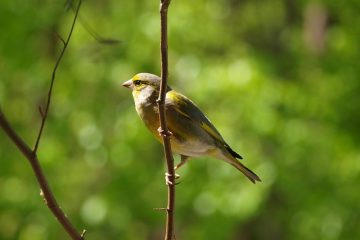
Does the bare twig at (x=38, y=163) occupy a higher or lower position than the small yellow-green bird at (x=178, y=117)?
lower

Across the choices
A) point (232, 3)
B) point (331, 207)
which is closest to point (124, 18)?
point (331, 207)

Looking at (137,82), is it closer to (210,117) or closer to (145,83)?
(145,83)

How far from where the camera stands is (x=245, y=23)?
53.6ft

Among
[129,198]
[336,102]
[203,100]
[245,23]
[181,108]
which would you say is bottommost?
[129,198]

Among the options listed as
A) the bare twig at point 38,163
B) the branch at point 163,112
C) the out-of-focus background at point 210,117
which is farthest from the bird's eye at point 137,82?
the out-of-focus background at point 210,117

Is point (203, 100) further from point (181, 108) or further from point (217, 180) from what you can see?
point (181, 108)

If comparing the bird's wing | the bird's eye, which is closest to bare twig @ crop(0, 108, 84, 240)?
the bird's wing

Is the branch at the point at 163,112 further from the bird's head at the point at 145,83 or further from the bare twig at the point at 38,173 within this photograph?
the bird's head at the point at 145,83

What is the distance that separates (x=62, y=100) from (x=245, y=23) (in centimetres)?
670

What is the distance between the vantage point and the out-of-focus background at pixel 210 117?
9.70 m

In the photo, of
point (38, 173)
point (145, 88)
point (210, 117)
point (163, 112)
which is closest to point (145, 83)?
point (145, 88)

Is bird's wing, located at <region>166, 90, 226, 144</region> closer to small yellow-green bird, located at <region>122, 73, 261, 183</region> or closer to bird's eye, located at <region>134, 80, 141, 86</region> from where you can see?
small yellow-green bird, located at <region>122, 73, 261, 183</region>

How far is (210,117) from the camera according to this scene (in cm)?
1002

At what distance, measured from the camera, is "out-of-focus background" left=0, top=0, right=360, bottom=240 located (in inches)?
382
